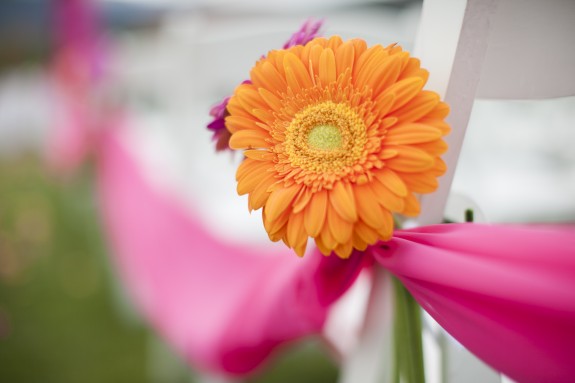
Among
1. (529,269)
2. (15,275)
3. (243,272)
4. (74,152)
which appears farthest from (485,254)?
(15,275)

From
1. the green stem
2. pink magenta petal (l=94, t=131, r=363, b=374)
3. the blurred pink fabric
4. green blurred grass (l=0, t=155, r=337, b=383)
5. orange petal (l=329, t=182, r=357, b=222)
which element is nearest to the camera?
orange petal (l=329, t=182, r=357, b=222)

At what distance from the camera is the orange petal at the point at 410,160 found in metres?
0.29

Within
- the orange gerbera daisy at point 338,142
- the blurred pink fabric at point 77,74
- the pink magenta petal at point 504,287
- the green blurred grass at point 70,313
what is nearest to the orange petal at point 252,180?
the orange gerbera daisy at point 338,142

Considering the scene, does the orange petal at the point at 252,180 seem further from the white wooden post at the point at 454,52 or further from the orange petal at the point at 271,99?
the white wooden post at the point at 454,52

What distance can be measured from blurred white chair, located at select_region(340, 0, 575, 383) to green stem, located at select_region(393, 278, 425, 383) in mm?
94

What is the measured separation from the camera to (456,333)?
14.8 inches

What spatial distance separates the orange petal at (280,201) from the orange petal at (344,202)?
23mm

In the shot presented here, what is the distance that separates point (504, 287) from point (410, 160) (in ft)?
0.39

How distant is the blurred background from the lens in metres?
0.43

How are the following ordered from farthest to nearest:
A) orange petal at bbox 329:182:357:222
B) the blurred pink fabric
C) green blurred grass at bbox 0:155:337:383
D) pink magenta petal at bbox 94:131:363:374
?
1. the blurred pink fabric
2. green blurred grass at bbox 0:155:337:383
3. pink magenta petal at bbox 94:131:363:374
4. orange petal at bbox 329:182:357:222

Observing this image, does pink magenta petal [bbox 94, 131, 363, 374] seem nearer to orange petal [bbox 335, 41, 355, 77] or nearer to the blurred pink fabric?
orange petal [bbox 335, 41, 355, 77]

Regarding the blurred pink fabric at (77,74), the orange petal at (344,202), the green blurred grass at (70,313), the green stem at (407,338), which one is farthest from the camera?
the blurred pink fabric at (77,74)

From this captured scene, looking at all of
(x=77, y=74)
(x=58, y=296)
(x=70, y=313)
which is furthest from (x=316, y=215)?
(x=58, y=296)

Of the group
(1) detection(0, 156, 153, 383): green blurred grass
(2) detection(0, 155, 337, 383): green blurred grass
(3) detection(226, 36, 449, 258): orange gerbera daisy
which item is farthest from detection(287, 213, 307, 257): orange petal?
(1) detection(0, 156, 153, 383): green blurred grass
